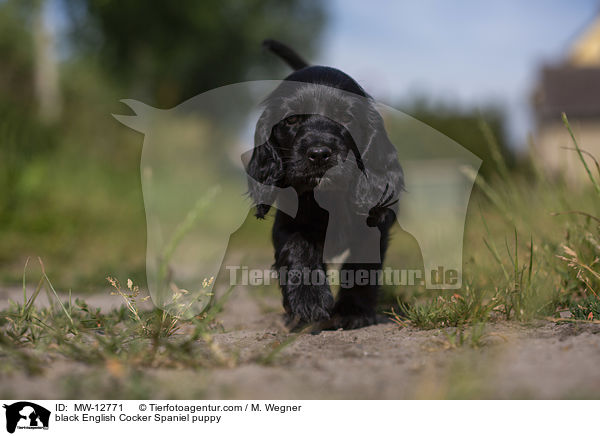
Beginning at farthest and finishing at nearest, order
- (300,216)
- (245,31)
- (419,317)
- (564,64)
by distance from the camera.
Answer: (245,31) → (564,64) → (300,216) → (419,317)

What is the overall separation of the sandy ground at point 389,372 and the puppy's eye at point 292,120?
3.41 ft

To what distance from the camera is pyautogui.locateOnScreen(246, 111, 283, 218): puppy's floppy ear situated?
8.01ft

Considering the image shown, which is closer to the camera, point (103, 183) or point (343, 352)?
point (343, 352)

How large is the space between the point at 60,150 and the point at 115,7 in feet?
36.7

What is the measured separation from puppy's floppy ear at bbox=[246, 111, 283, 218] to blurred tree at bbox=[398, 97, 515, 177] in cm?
785

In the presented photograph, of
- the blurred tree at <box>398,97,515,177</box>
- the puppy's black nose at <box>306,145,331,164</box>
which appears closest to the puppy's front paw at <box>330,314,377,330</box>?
the puppy's black nose at <box>306,145,331,164</box>

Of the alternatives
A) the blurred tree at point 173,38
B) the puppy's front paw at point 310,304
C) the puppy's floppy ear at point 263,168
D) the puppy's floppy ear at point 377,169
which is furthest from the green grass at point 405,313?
the blurred tree at point 173,38

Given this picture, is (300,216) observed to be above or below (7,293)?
above

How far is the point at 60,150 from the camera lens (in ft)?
25.9

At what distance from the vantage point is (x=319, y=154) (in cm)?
217
